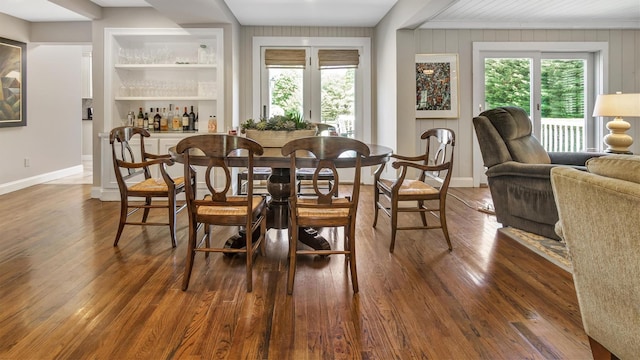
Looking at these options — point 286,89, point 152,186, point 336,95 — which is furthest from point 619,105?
point 152,186

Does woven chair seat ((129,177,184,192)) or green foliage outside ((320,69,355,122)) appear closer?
woven chair seat ((129,177,184,192))

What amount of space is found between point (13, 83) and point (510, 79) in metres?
7.11

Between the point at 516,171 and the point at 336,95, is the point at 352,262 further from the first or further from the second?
the point at 336,95

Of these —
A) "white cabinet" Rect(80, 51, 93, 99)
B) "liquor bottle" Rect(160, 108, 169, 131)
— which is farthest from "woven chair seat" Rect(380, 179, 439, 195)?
"white cabinet" Rect(80, 51, 93, 99)

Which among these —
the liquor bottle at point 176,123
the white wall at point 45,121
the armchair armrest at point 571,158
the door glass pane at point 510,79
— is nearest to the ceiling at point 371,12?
the door glass pane at point 510,79

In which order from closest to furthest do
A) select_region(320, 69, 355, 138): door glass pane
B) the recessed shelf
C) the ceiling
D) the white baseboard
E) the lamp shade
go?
the lamp shade → the ceiling → the recessed shelf → the white baseboard → select_region(320, 69, 355, 138): door glass pane

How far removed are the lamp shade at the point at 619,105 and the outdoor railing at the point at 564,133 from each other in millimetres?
1734

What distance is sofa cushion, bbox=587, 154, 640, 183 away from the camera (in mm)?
1293

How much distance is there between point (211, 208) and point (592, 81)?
6.44 m

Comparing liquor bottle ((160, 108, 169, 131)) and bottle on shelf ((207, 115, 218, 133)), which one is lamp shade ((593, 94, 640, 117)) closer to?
bottle on shelf ((207, 115, 218, 133))

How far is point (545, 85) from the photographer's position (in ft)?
21.8

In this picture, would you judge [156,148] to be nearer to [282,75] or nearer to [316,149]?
Answer: [282,75]

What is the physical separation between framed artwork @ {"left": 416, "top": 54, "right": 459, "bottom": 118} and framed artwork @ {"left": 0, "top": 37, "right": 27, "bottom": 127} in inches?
221

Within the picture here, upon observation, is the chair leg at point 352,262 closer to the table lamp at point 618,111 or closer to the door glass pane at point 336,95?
the table lamp at point 618,111
